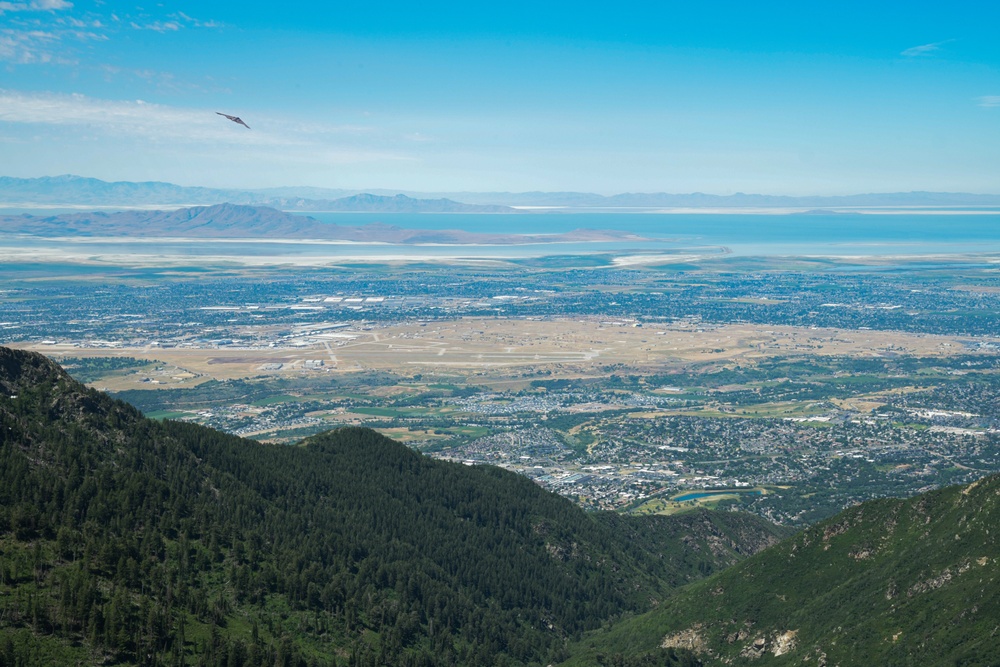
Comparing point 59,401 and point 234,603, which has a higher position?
point 59,401

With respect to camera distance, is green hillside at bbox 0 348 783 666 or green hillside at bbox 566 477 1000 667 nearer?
green hillside at bbox 0 348 783 666

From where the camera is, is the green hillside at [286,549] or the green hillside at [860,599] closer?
the green hillside at [286,549]

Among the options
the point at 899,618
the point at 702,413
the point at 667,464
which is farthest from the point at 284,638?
the point at 702,413

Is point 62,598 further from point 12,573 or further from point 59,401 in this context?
point 59,401

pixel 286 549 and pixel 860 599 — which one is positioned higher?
pixel 860 599
